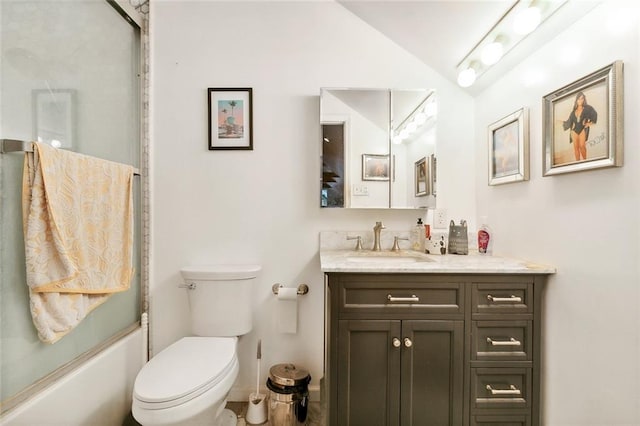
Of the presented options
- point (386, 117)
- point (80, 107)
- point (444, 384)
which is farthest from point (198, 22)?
point (444, 384)

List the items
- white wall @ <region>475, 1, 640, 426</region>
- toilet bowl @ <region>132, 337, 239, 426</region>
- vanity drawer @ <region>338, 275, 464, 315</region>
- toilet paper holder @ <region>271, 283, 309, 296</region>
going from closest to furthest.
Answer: white wall @ <region>475, 1, 640, 426</region> → toilet bowl @ <region>132, 337, 239, 426</region> → vanity drawer @ <region>338, 275, 464, 315</region> → toilet paper holder @ <region>271, 283, 309, 296</region>

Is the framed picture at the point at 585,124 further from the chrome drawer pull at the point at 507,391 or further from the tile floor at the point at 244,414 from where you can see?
the tile floor at the point at 244,414

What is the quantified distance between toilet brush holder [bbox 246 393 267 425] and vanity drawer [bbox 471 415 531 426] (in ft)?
3.41

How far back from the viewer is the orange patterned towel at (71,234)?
990 mm

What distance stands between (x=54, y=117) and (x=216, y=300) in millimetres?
1115

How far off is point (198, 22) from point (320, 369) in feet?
7.62

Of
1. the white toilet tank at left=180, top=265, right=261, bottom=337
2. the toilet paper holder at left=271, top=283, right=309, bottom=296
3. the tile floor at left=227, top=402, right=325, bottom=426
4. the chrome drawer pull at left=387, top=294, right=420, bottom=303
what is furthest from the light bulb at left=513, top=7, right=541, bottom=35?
the tile floor at left=227, top=402, right=325, bottom=426

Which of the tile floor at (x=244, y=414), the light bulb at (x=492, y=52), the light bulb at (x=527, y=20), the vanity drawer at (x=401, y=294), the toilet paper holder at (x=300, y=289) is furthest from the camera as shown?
the toilet paper holder at (x=300, y=289)

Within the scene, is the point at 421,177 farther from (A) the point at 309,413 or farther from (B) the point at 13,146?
(B) the point at 13,146

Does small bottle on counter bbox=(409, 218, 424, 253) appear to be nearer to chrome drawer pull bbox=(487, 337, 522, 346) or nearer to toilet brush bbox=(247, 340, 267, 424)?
chrome drawer pull bbox=(487, 337, 522, 346)

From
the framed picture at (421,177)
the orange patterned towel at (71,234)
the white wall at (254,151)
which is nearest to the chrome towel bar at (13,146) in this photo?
the orange patterned towel at (71,234)

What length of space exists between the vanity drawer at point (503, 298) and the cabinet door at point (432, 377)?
138 mm

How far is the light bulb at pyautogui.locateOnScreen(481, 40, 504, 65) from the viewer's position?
1.33m

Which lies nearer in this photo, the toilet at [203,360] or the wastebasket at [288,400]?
the toilet at [203,360]
